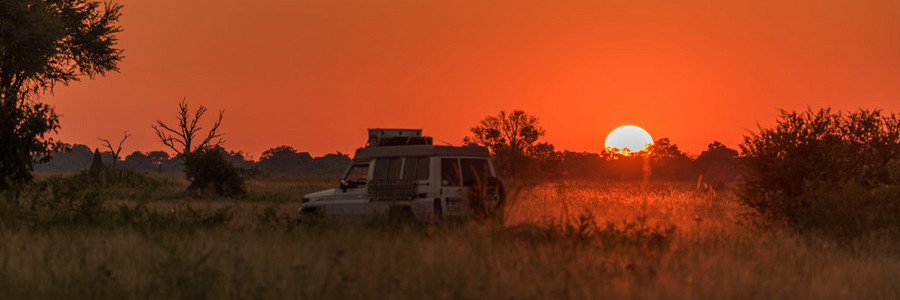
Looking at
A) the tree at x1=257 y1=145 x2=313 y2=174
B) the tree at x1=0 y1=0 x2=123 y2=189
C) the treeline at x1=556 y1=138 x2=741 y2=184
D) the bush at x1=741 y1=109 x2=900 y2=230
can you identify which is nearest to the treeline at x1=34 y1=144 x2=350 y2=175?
the tree at x1=257 y1=145 x2=313 y2=174

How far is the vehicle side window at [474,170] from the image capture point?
1550 cm

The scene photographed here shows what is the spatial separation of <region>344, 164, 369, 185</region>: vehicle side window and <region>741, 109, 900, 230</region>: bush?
957 cm

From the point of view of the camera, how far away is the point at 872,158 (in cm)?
2033

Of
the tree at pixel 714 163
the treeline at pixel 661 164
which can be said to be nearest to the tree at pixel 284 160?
the treeline at pixel 661 164

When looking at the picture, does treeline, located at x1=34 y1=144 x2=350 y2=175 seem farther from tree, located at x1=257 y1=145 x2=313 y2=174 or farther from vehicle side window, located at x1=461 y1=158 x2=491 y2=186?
vehicle side window, located at x1=461 y1=158 x2=491 y2=186

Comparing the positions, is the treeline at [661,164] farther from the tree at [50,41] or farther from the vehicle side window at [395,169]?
the vehicle side window at [395,169]

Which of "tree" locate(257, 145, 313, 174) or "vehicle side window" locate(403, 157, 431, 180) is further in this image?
"tree" locate(257, 145, 313, 174)

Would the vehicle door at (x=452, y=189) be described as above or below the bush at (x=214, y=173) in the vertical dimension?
below

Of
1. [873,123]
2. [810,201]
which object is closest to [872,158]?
[873,123]

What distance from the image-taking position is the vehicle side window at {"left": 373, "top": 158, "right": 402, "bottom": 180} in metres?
15.8

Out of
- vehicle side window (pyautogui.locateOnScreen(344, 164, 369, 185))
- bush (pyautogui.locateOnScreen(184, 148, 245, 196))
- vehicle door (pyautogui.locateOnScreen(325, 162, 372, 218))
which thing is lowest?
vehicle door (pyautogui.locateOnScreen(325, 162, 372, 218))

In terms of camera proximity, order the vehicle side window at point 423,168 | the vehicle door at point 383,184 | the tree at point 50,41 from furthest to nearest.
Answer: the tree at point 50,41
the vehicle door at point 383,184
the vehicle side window at point 423,168

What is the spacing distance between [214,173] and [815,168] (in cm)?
2700

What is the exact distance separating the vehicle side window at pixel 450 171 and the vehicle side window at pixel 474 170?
7.4 inches
